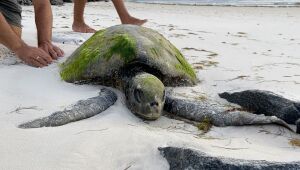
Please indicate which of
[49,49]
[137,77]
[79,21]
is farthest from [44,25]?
[79,21]

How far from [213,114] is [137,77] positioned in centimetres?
51

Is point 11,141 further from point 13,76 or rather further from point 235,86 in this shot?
point 235,86

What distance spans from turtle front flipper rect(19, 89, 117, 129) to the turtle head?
0.14m

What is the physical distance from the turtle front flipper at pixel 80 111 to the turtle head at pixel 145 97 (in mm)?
140

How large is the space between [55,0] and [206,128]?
Result: 11955 millimetres

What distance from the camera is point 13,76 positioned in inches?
116

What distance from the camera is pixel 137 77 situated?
2531mm

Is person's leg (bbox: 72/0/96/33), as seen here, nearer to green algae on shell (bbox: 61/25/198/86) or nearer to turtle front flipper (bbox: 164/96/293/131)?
green algae on shell (bbox: 61/25/198/86)

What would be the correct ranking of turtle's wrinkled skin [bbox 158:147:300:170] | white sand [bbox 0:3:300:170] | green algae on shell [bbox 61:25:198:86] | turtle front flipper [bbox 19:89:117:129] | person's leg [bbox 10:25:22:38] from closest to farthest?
turtle's wrinkled skin [bbox 158:147:300:170] < white sand [bbox 0:3:300:170] < turtle front flipper [bbox 19:89:117:129] < green algae on shell [bbox 61:25:198:86] < person's leg [bbox 10:25:22:38]

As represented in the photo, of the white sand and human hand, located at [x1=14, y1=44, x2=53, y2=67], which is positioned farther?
human hand, located at [x1=14, y1=44, x2=53, y2=67]

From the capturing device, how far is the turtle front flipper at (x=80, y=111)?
83.0 inches

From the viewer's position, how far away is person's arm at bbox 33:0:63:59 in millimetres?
3439

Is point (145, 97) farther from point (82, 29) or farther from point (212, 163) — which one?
point (82, 29)

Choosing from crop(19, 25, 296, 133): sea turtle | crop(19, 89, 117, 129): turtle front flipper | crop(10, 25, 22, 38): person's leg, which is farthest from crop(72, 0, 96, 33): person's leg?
crop(19, 89, 117, 129): turtle front flipper
